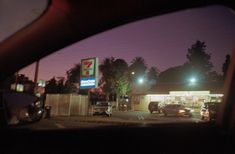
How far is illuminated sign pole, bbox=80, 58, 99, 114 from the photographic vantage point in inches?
1443

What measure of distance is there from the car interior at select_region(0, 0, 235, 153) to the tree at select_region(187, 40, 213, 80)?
285 feet

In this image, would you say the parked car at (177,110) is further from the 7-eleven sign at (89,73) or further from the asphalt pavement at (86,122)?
the 7-eleven sign at (89,73)

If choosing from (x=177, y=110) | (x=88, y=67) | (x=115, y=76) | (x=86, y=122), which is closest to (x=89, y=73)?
(x=88, y=67)

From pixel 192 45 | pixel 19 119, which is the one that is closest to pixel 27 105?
pixel 19 119

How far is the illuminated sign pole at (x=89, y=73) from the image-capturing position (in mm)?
36656

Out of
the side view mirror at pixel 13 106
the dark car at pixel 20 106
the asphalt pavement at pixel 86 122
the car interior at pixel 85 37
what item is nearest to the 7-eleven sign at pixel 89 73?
the asphalt pavement at pixel 86 122

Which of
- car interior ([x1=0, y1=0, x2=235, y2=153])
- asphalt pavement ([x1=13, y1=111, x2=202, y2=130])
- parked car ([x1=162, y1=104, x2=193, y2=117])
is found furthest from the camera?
parked car ([x1=162, y1=104, x2=193, y2=117])

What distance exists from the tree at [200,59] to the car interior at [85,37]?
86.7 meters

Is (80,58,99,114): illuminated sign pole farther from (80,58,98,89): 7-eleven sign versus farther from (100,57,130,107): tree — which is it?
(100,57,130,107): tree

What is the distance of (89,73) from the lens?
123 feet

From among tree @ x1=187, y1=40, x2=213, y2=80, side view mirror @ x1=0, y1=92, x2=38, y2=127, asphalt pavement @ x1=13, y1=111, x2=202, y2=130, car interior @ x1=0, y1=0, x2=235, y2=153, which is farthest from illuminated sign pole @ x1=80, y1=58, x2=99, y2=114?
tree @ x1=187, y1=40, x2=213, y2=80

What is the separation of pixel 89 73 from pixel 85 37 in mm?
30425

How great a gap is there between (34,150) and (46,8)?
306cm

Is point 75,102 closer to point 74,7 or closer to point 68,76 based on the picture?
point 74,7
